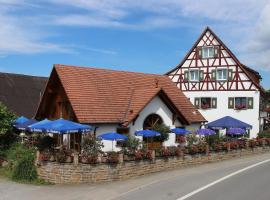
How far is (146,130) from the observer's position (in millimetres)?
27766

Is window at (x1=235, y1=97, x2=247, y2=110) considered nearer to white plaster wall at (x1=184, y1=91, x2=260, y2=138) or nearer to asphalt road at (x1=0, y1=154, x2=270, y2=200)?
white plaster wall at (x1=184, y1=91, x2=260, y2=138)

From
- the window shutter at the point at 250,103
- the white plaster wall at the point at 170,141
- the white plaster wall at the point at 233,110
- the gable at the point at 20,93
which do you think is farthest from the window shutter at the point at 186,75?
the white plaster wall at the point at 170,141

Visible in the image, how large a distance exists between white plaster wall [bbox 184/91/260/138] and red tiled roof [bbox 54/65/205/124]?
45.0 feet

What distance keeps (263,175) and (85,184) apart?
758 centimetres

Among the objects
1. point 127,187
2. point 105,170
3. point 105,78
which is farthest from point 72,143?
point 127,187

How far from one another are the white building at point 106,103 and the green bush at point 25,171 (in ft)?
17.6

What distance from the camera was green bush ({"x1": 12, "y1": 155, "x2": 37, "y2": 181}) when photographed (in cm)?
2100

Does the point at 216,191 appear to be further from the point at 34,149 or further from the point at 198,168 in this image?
the point at 34,149

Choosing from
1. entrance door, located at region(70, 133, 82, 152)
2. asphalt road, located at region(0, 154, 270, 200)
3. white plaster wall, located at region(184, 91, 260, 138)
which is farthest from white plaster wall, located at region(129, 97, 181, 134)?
white plaster wall, located at region(184, 91, 260, 138)

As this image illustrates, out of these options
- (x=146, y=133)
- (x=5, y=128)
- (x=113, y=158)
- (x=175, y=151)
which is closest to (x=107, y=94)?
(x=146, y=133)

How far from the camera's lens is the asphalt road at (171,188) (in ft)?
50.2

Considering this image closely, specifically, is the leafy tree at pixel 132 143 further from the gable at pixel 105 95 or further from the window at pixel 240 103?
the window at pixel 240 103

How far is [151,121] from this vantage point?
30.5 m

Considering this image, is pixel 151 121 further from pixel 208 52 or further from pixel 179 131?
pixel 208 52
